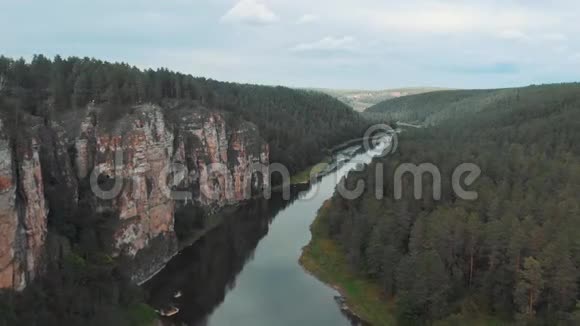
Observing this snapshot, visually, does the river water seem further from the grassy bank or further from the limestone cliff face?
the limestone cliff face

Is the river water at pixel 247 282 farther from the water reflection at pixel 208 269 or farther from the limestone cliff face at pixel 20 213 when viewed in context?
the limestone cliff face at pixel 20 213

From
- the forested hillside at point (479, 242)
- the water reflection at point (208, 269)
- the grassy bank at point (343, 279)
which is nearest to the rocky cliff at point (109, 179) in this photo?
the water reflection at point (208, 269)

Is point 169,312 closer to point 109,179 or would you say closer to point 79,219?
point 79,219

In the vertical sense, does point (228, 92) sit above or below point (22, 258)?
above

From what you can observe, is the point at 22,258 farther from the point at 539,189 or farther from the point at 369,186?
the point at 539,189

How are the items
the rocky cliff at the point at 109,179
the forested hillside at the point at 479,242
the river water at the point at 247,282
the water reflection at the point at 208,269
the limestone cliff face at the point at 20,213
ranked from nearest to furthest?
the limestone cliff face at the point at 20,213 → the rocky cliff at the point at 109,179 → the forested hillside at the point at 479,242 → the river water at the point at 247,282 → the water reflection at the point at 208,269

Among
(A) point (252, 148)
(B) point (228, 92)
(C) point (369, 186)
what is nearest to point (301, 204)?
(A) point (252, 148)

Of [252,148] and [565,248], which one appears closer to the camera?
[565,248]
